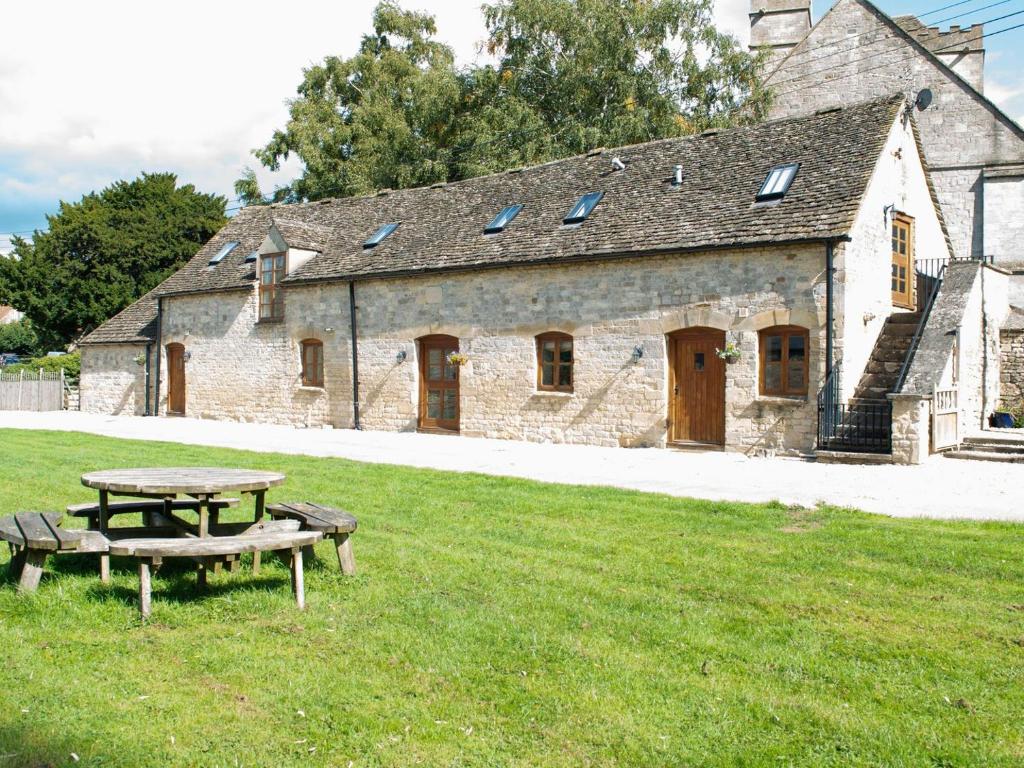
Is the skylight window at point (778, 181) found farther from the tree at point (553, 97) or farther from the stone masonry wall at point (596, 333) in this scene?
the tree at point (553, 97)

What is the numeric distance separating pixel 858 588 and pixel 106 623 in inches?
192

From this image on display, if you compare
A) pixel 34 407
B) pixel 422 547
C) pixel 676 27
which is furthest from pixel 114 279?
pixel 422 547

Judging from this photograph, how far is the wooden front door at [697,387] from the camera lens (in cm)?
1633

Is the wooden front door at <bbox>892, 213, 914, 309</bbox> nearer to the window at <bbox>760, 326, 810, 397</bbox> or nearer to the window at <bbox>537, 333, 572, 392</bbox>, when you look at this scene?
the window at <bbox>760, 326, 810, 397</bbox>

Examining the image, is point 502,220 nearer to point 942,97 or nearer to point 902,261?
point 902,261

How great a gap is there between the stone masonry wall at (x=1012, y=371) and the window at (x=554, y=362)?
9512 mm

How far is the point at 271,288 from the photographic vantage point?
2312 cm

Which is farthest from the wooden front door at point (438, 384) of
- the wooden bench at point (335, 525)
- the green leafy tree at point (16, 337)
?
the green leafy tree at point (16, 337)

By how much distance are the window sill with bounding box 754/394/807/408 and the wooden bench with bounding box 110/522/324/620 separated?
11362mm

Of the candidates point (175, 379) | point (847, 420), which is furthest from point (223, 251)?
point (847, 420)

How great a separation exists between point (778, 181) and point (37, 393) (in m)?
26.5

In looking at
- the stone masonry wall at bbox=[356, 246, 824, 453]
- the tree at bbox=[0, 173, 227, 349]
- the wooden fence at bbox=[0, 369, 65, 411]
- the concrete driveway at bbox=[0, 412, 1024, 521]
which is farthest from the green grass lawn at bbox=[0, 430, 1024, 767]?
the tree at bbox=[0, 173, 227, 349]

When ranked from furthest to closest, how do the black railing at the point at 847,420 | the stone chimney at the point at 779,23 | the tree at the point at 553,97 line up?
1. the stone chimney at the point at 779,23
2. the tree at the point at 553,97
3. the black railing at the point at 847,420

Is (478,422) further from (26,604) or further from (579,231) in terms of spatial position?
(26,604)
